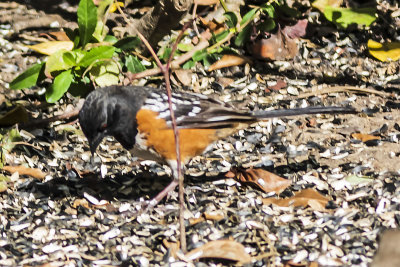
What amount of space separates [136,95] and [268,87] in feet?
5.88

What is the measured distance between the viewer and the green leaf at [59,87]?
547 cm

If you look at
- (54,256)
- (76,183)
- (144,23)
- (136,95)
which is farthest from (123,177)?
(144,23)

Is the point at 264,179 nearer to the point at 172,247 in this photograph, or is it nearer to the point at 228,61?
the point at 172,247

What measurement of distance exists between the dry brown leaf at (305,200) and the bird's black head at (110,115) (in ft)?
3.20

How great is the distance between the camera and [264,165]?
205 inches

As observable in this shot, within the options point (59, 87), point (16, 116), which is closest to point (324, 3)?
point (59, 87)

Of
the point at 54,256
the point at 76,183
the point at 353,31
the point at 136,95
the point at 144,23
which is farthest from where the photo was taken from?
the point at 353,31

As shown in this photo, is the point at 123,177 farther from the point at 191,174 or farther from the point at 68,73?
the point at 68,73

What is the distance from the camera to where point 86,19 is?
5.54 m

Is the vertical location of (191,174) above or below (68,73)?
below

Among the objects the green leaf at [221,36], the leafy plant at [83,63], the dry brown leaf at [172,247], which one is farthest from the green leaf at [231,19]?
the dry brown leaf at [172,247]

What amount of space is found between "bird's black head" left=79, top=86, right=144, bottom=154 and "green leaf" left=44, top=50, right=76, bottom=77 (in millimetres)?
882

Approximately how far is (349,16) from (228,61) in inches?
47.1

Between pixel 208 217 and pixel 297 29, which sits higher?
pixel 297 29
